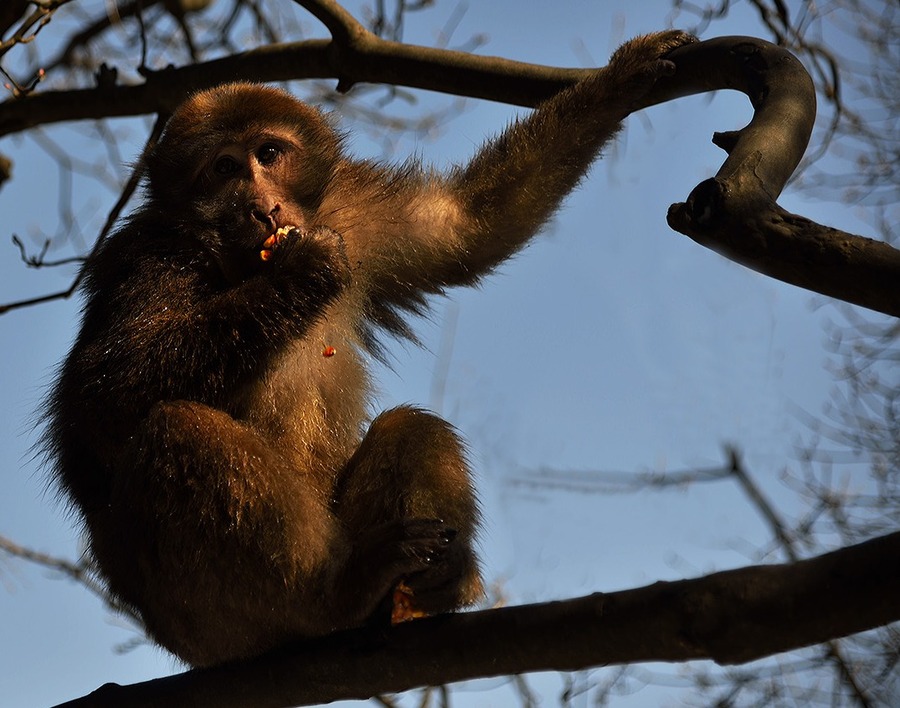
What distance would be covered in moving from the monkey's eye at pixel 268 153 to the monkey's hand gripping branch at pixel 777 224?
7.95 feet

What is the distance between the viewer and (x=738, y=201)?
3.40 m

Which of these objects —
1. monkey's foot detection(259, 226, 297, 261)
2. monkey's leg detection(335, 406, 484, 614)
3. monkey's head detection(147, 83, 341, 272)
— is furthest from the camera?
monkey's head detection(147, 83, 341, 272)

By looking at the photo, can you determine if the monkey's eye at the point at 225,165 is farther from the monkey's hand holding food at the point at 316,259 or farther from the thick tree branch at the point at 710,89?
the thick tree branch at the point at 710,89

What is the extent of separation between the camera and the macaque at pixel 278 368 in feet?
14.6

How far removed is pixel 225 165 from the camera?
5.61 meters

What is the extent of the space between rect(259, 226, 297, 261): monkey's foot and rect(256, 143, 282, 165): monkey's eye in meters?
0.60

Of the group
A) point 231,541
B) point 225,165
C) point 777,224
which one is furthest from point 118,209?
point 777,224

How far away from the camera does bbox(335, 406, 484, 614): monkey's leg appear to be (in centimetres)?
472

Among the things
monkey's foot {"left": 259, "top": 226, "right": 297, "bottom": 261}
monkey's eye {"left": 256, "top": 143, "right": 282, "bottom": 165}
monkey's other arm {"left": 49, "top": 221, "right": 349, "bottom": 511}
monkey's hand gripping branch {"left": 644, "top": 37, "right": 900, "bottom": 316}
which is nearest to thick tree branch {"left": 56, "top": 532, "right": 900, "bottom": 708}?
monkey's hand gripping branch {"left": 644, "top": 37, "right": 900, "bottom": 316}

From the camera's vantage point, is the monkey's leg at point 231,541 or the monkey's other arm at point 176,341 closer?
the monkey's leg at point 231,541

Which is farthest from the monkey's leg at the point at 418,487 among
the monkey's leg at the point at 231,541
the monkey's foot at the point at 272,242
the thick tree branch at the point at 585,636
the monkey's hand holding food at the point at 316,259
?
the monkey's foot at the point at 272,242

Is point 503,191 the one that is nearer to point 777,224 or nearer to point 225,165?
point 225,165

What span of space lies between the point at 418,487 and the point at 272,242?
132 centimetres

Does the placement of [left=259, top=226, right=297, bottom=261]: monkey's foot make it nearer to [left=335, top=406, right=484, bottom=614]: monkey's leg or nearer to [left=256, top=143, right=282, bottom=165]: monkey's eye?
[left=256, top=143, right=282, bottom=165]: monkey's eye
